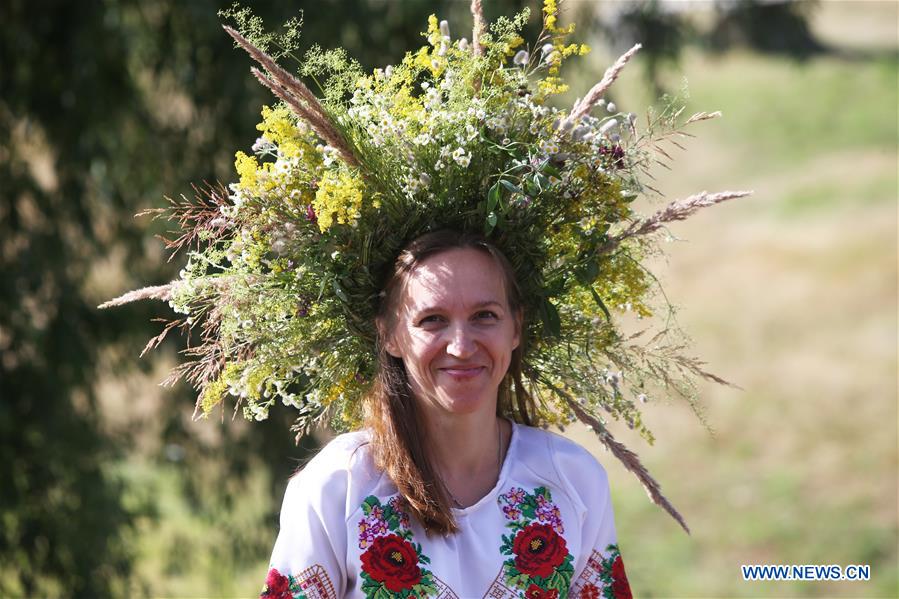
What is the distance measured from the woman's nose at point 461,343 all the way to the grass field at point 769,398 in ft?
9.21

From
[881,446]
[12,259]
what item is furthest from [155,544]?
[881,446]

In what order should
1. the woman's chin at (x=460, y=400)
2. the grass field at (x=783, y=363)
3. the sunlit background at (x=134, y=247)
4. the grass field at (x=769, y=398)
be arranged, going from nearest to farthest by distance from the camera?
the woman's chin at (x=460, y=400), the sunlit background at (x=134, y=247), the grass field at (x=769, y=398), the grass field at (x=783, y=363)

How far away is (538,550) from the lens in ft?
8.09

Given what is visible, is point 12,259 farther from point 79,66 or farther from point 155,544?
point 155,544

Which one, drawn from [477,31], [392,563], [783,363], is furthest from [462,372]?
[783,363]

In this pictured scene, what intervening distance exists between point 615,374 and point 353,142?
791 mm

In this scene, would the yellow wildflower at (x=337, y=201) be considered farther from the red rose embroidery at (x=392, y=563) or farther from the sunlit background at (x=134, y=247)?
the sunlit background at (x=134, y=247)

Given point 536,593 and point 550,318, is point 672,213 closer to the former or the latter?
point 550,318

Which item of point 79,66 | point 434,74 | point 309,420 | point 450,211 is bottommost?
point 309,420

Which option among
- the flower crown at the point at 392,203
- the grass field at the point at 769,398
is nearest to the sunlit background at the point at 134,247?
the grass field at the point at 769,398

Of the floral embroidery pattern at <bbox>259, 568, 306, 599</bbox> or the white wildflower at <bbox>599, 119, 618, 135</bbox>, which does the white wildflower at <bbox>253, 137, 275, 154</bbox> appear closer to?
the white wildflower at <bbox>599, 119, 618, 135</bbox>

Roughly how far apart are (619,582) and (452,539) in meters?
0.40

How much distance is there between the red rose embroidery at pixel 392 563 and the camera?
2363 mm

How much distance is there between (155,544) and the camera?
6.35m
